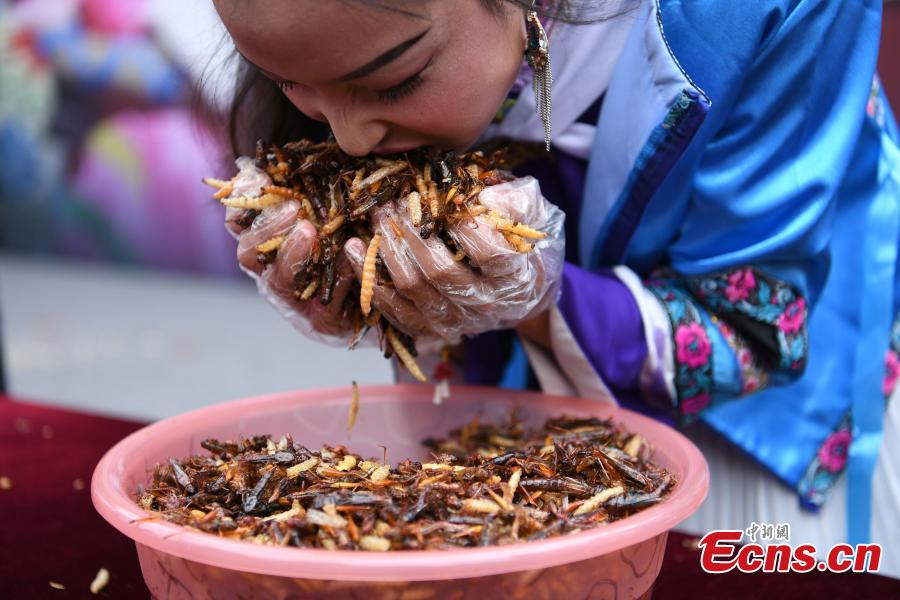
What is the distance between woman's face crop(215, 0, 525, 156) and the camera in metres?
0.77

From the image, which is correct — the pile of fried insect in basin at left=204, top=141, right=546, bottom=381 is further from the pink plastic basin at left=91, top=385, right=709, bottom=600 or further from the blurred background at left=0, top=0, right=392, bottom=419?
the blurred background at left=0, top=0, right=392, bottom=419

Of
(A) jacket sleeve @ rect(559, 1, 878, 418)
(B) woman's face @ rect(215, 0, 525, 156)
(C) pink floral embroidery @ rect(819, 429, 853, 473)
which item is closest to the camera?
(B) woman's face @ rect(215, 0, 525, 156)

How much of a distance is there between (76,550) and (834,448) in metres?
0.95

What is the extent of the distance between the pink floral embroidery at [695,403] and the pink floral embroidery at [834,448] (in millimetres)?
225

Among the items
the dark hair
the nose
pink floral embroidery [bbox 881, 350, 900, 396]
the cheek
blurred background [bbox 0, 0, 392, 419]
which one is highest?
the cheek

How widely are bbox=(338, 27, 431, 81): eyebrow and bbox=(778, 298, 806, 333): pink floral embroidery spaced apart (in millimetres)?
576

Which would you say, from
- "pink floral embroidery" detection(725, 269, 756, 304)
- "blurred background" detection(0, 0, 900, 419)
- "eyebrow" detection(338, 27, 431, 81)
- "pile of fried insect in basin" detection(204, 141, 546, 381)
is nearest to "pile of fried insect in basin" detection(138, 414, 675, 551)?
"pile of fried insect in basin" detection(204, 141, 546, 381)

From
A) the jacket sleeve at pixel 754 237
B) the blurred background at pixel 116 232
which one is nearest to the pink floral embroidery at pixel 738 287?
the jacket sleeve at pixel 754 237

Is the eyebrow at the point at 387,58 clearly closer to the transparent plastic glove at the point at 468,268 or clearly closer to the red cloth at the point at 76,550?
the transparent plastic glove at the point at 468,268

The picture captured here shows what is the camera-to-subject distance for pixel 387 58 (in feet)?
2.60

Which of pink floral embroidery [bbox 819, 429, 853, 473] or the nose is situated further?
pink floral embroidery [bbox 819, 429, 853, 473]

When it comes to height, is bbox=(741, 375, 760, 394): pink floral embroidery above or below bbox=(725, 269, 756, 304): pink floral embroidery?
below

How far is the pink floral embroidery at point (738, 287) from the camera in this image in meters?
1.10

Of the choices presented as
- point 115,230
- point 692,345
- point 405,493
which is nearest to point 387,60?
point 405,493
